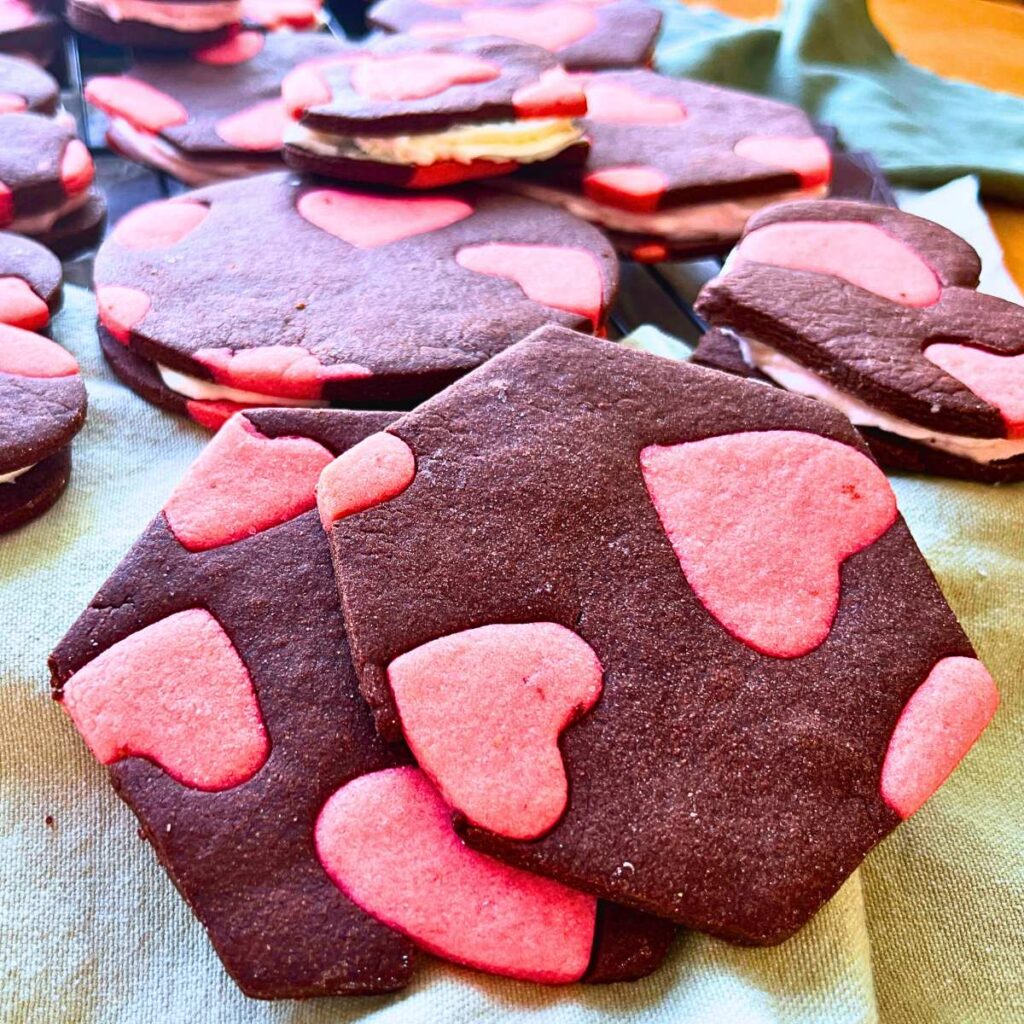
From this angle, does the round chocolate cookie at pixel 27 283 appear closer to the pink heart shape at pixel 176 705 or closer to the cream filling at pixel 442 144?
the cream filling at pixel 442 144

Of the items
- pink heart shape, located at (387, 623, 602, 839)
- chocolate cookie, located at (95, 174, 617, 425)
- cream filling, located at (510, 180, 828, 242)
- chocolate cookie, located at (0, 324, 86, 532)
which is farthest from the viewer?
cream filling, located at (510, 180, 828, 242)

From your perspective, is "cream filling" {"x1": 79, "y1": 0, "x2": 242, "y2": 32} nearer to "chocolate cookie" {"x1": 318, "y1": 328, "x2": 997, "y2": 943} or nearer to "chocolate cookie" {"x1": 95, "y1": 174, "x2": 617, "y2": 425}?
"chocolate cookie" {"x1": 95, "y1": 174, "x2": 617, "y2": 425}

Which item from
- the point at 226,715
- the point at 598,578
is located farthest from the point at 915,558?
the point at 226,715

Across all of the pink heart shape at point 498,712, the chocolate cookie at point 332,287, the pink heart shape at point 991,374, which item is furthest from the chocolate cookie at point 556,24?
the pink heart shape at point 498,712

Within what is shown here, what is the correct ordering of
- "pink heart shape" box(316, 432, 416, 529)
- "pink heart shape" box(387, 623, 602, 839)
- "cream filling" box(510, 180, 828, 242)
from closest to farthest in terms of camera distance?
1. "pink heart shape" box(387, 623, 602, 839)
2. "pink heart shape" box(316, 432, 416, 529)
3. "cream filling" box(510, 180, 828, 242)

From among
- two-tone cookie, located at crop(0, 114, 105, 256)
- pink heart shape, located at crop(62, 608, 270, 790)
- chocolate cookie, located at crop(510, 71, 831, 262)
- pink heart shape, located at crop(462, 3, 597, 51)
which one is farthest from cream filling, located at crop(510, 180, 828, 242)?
pink heart shape, located at crop(62, 608, 270, 790)

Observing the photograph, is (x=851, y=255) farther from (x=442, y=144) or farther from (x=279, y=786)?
(x=279, y=786)

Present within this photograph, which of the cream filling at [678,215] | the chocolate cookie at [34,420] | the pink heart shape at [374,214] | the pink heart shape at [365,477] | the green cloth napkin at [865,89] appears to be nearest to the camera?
the pink heart shape at [365,477]
